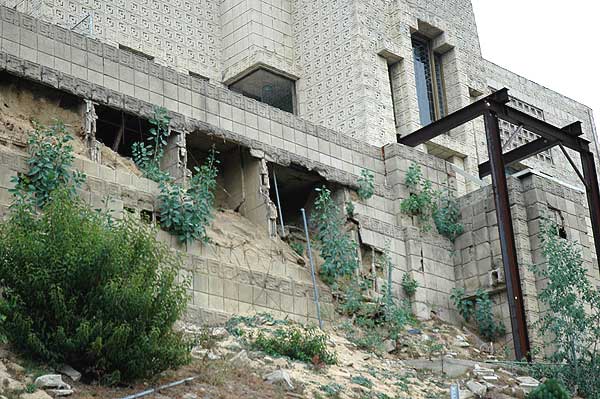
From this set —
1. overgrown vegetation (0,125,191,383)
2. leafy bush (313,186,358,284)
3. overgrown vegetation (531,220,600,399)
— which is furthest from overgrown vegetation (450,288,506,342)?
overgrown vegetation (0,125,191,383)

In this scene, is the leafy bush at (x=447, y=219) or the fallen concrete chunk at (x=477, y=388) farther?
the leafy bush at (x=447, y=219)

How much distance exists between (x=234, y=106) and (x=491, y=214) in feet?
19.3

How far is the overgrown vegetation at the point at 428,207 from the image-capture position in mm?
23469

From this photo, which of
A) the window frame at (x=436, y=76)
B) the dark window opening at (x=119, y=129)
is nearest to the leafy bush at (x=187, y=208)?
the dark window opening at (x=119, y=129)

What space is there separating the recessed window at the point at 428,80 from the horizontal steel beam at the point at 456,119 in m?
4.38

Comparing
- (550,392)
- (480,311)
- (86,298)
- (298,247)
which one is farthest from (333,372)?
(480,311)

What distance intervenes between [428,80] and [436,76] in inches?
13.9

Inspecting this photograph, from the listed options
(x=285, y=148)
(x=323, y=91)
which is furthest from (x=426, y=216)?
(x=323, y=91)

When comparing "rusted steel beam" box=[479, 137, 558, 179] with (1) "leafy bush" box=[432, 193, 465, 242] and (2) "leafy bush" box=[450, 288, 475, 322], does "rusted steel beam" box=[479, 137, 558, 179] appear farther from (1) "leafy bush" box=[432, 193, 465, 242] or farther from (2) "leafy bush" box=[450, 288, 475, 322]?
(2) "leafy bush" box=[450, 288, 475, 322]

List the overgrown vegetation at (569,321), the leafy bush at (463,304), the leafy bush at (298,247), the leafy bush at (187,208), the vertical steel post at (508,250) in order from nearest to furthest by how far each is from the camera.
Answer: the leafy bush at (187,208) → the overgrown vegetation at (569,321) → the vertical steel post at (508,250) → the leafy bush at (298,247) → the leafy bush at (463,304)

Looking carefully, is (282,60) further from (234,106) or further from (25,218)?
(25,218)

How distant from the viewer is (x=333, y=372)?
680 inches

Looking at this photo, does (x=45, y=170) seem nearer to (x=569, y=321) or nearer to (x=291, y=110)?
(x=569, y=321)

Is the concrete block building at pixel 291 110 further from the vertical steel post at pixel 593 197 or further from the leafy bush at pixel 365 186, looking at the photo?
the vertical steel post at pixel 593 197
